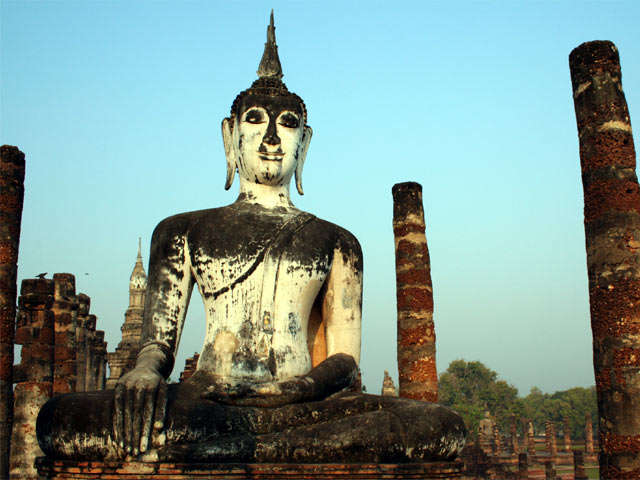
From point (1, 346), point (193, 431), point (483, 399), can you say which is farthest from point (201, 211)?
point (483, 399)

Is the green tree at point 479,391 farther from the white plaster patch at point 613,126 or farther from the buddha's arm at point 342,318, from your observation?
the buddha's arm at point 342,318

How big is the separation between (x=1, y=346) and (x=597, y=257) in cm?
839

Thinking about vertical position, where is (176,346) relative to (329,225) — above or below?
below

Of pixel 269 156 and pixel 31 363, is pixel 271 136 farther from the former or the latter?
pixel 31 363

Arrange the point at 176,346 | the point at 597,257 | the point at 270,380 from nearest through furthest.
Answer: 1. the point at 270,380
2. the point at 176,346
3. the point at 597,257

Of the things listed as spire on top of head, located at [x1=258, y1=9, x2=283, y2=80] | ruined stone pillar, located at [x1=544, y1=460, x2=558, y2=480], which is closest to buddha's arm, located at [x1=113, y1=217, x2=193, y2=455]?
spire on top of head, located at [x1=258, y1=9, x2=283, y2=80]

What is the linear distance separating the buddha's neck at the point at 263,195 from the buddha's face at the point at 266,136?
0.04 meters

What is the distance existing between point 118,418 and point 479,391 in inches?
2969

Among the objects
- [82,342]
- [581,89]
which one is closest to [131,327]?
[82,342]

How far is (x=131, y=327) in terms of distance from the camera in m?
36.2

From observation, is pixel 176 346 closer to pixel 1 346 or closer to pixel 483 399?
pixel 1 346

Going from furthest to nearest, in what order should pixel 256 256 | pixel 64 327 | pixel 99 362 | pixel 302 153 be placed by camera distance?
pixel 99 362
pixel 64 327
pixel 302 153
pixel 256 256

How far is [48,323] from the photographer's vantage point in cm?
1470

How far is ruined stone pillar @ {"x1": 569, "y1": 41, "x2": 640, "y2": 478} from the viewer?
8555mm
